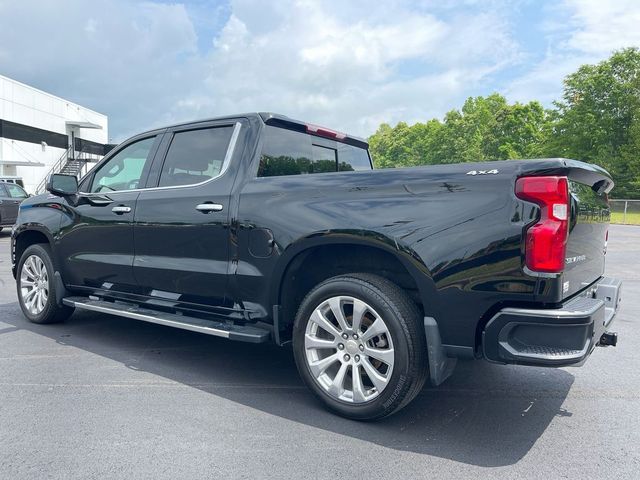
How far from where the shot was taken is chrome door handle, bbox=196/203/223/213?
3.70m

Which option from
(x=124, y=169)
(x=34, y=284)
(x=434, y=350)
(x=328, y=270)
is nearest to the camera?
(x=434, y=350)

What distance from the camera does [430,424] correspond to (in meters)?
3.14

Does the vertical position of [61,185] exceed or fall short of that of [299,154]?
it falls short

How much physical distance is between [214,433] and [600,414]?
2446 mm

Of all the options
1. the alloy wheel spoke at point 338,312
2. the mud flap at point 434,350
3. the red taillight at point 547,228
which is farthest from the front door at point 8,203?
the red taillight at point 547,228

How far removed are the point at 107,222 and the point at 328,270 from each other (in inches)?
87.6

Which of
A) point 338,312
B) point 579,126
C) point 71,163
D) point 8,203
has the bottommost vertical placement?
point 338,312

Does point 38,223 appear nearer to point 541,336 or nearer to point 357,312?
point 357,312

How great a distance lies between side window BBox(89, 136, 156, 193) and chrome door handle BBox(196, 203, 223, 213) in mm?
959

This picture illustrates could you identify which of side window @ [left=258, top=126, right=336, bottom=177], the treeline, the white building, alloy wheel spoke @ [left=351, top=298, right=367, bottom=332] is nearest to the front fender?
side window @ [left=258, top=126, right=336, bottom=177]

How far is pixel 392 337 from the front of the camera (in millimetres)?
2930

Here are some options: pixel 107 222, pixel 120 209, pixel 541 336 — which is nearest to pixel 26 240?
pixel 107 222

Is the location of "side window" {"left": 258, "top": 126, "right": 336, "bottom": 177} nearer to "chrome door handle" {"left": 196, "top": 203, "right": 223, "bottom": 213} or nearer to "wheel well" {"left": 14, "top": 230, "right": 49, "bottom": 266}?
"chrome door handle" {"left": 196, "top": 203, "right": 223, "bottom": 213}

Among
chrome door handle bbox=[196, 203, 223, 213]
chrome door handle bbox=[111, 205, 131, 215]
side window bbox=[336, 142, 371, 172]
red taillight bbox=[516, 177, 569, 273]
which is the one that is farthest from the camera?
side window bbox=[336, 142, 371, 172]
